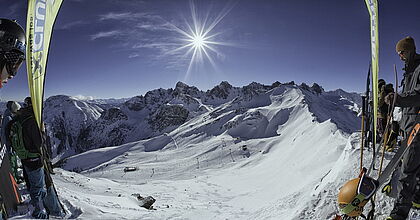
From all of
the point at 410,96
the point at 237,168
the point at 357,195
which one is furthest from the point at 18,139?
the point at 237,168

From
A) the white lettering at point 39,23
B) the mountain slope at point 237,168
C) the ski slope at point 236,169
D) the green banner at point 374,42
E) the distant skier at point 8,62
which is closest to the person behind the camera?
the distant skier at point 8,62

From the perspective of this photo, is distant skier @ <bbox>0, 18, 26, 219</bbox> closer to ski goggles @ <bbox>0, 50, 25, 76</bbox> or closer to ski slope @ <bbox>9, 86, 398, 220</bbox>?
ski goggles @ <bbox>0, 50, 25, 76</bbox>

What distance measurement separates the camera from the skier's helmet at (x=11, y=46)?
2.80 m

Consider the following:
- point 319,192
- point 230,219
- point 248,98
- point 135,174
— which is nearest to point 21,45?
point 319,192

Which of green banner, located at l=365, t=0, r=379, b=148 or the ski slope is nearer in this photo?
green banner, located at l=365, t=0, r=379, b=148

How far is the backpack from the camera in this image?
595 cm

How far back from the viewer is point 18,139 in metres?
5.98

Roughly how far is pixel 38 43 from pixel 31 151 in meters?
3.96

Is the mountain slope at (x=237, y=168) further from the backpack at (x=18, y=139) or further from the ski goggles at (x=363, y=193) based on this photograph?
the backpack at (x=18, y=139)

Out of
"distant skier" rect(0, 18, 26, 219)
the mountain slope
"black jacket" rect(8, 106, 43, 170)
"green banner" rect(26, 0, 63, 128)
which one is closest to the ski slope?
the mountain slope

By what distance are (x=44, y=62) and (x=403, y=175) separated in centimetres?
621

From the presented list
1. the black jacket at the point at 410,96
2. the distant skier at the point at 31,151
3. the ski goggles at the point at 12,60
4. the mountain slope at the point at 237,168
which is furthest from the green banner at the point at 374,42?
the distant skier at the point at 31,151

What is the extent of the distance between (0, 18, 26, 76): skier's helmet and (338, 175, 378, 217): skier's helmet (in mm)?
5377

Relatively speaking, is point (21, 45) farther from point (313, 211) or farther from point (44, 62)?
point (313, 211)
